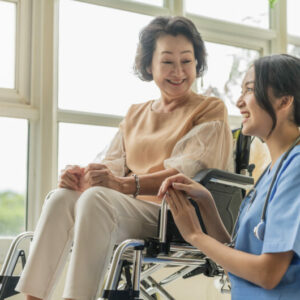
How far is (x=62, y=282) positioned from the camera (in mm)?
2643

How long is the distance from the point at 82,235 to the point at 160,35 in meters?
1.00

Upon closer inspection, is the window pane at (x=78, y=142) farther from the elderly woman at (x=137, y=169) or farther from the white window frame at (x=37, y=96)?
the elderly woman at (x=137, y=169)

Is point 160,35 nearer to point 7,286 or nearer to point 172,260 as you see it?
point 172,260

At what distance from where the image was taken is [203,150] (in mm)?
1907

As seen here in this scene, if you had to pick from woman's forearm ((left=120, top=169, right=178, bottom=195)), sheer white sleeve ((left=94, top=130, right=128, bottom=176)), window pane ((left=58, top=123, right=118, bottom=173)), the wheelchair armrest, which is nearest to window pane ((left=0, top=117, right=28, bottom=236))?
window pane ((left=58, top=123, right=118, bottom=173))

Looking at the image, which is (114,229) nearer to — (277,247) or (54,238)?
(54,238)

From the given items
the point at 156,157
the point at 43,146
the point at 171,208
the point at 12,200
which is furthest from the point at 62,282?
the point at 171,208

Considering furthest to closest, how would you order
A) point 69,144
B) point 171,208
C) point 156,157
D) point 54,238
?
point 69,144, point 156,157, point 54,238, point 171,208

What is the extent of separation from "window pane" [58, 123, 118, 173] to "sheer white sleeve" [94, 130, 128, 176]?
54 cm

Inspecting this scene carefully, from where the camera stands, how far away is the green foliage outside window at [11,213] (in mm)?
2701

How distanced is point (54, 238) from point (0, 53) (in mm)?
1356

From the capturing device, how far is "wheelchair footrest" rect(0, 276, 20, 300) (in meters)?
1.82

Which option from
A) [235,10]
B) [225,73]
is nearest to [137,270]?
[225,73]

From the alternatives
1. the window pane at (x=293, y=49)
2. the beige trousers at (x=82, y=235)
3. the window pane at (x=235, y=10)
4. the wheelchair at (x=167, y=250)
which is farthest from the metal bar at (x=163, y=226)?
the window pane at (x=293, y=49)
